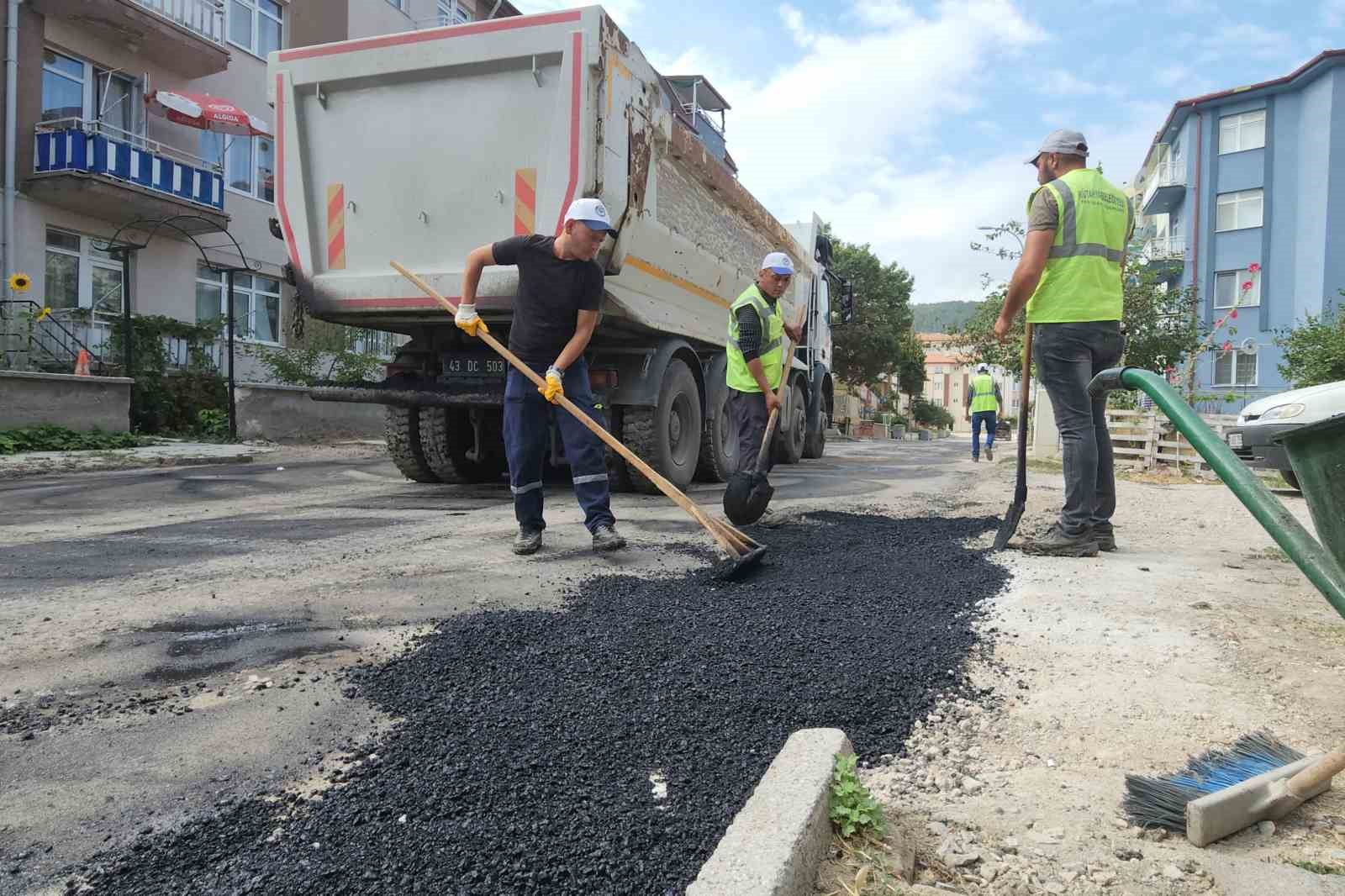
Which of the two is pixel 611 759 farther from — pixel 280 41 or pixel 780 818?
pixel 280 41

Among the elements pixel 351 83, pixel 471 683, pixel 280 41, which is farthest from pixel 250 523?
pixel 280 41

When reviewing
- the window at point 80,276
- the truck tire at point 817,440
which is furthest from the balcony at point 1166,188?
the window at point 80,276

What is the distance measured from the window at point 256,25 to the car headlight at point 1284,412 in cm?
1759

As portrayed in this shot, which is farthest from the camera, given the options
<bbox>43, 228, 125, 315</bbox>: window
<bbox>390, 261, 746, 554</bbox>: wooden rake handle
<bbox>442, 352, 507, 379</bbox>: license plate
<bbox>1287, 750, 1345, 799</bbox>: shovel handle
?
<bbox>43, 228, 125, 315</bbox>: window

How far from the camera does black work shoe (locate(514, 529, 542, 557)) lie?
4500 mm

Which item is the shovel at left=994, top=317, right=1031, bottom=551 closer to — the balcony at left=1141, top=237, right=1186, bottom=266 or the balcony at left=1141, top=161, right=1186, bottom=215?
the balcony at left=1141, top=237, right=1186, bottom=266

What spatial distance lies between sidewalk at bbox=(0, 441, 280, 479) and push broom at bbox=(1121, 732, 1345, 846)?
31.4 ft

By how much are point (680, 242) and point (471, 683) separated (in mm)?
5331

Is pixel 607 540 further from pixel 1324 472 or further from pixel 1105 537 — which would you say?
pixel 1324 472

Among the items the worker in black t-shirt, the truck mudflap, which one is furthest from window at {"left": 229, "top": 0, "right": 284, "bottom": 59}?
the worker in black t-shirt

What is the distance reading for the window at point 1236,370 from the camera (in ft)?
94.1

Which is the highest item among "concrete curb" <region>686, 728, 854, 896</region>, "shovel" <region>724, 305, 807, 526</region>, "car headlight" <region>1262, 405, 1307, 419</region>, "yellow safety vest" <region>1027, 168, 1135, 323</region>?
"yellow safety vest" <region>1027, 168, 1135, 323</region>

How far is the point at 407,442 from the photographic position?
7.59 m

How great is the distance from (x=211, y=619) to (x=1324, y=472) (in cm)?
332
